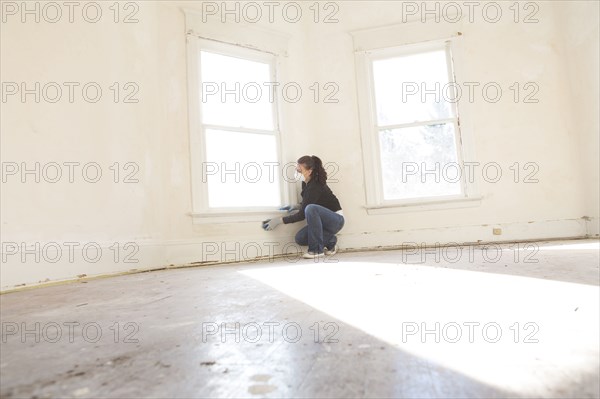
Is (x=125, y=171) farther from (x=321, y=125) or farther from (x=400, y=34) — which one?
(x=400, y=34)

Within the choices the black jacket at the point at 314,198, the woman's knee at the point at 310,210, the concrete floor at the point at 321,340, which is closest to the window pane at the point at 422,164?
the black jacket at the point at 314,198

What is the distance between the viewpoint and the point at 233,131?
149 inches

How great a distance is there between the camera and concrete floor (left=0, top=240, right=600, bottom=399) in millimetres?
702

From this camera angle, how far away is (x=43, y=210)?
2.55m

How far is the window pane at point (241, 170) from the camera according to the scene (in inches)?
143

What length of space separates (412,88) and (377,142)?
0.73 m

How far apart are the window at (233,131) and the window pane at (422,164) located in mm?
1310

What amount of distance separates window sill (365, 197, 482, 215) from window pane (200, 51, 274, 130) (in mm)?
1508

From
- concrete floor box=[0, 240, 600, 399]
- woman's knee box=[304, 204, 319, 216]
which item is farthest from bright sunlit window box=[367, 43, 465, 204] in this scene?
concrete floor box=[0, 240, 600, 399]


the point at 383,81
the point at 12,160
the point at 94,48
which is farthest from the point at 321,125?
the point at 12,160

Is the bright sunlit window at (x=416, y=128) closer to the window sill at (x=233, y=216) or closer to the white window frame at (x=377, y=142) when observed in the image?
the white window frame at (x=377, y=142)

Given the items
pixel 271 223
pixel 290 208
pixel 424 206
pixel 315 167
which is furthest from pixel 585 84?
pixel 271 223

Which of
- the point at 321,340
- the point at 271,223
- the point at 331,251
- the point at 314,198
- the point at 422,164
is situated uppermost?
the point at 422,164

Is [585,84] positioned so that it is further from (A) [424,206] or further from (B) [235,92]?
(B) [235,92]
